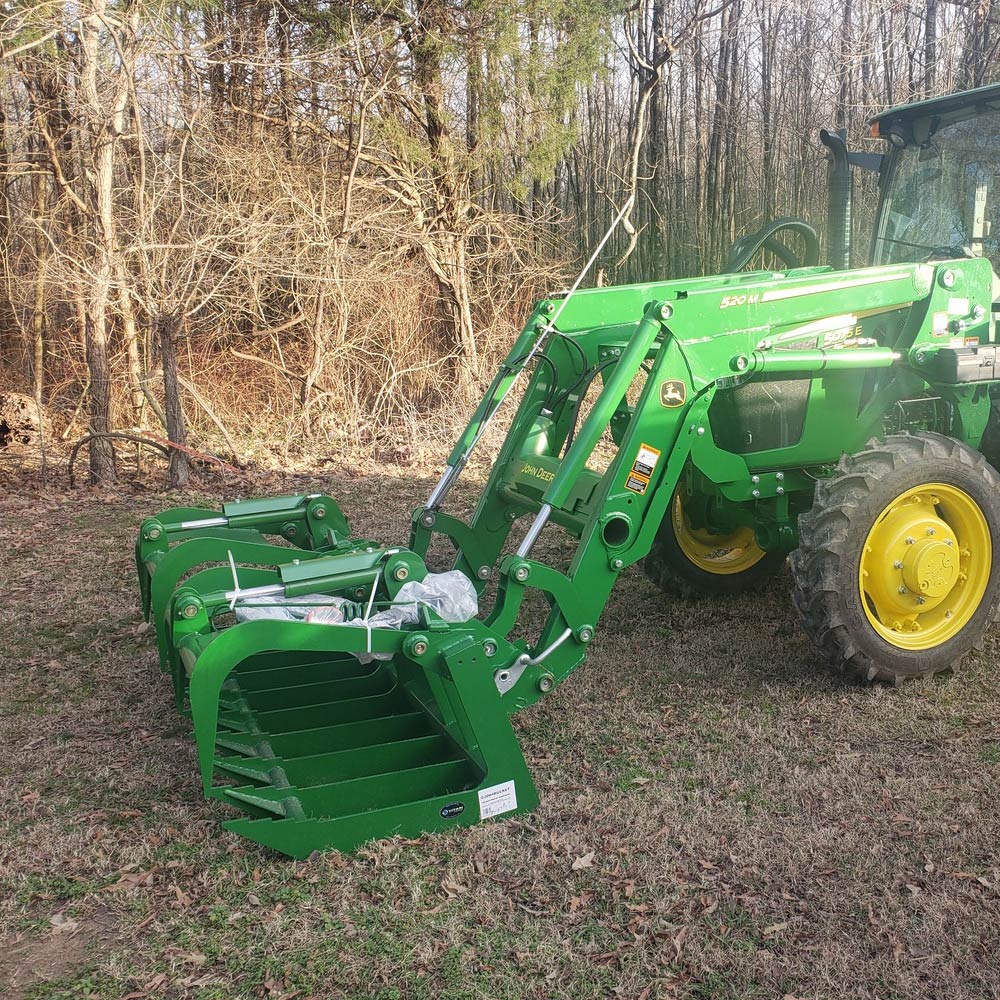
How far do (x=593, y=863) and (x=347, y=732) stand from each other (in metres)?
1.00

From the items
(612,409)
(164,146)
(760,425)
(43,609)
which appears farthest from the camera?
(164,146)

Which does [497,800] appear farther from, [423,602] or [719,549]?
[719,549]

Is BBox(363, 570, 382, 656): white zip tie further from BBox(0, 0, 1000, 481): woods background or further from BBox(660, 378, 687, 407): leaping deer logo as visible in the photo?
BBox(0, 0, 1000, 481): woods background

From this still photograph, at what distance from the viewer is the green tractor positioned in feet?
10.7

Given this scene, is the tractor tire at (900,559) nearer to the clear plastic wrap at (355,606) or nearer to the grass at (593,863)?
the grass at (593,863)

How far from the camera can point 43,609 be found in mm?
5586

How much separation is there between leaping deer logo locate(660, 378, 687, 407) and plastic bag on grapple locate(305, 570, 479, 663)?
3.39 ft

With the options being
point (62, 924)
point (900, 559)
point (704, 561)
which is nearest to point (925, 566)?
point (900, 559)

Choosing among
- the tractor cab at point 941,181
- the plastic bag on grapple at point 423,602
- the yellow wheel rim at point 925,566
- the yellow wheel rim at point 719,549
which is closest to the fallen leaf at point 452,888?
the plastic bag on grapple at point 423,602

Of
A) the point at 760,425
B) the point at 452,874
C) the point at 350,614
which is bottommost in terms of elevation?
the point at 452,874

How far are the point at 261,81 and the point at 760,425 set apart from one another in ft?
25.2

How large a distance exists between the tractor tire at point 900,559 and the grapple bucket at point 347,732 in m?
1.46

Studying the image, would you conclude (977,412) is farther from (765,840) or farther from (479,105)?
(479,105)

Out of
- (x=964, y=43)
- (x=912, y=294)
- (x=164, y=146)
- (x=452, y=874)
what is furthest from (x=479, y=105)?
(x=452, y=874)
